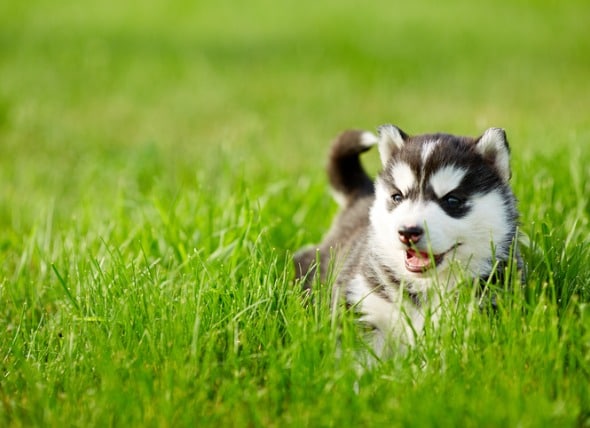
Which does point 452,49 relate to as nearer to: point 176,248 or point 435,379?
point 176,248

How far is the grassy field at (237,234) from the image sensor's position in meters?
3.37

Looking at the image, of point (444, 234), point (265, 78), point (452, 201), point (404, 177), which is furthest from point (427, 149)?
point (265, 78)

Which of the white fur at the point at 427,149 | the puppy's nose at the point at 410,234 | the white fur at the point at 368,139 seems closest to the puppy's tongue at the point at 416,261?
the puppy's nose at the point at 410,234

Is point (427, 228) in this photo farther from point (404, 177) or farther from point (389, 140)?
point (389, 140)

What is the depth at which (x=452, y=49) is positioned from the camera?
1412 centimetres

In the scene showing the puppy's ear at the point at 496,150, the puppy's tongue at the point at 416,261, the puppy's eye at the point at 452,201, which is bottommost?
the puppy's tongue at the point at 416,261

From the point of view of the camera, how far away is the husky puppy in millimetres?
3822

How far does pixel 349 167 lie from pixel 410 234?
174cm

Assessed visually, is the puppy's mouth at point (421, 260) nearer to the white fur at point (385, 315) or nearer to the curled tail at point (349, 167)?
the white fur at point (385, 315)

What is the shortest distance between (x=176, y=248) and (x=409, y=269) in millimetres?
1709

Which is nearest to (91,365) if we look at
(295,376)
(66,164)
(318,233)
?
(295,376)

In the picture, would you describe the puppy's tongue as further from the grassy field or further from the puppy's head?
the grassy field

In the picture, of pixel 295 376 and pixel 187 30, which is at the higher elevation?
pixel 187 30

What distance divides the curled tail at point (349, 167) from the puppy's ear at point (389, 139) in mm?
750
